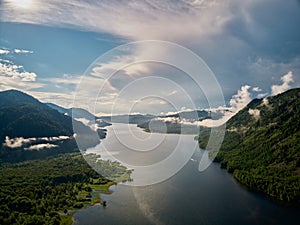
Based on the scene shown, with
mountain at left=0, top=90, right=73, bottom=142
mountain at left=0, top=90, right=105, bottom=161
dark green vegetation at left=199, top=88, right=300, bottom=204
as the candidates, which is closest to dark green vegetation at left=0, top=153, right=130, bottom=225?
dark green vegetation at left=199, top=88, right=300, bottom=204

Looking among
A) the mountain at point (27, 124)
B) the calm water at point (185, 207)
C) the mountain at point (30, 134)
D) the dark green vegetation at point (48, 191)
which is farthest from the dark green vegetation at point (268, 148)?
the mountain at point (27, 124)

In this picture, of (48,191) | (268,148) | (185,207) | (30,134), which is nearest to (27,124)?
(30,134)

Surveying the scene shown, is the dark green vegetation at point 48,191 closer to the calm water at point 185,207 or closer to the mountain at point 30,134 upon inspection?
the calm water at point 185,207

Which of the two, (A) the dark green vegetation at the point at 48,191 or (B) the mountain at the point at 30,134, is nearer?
(A) the dark green vegetation at the point at 48,191

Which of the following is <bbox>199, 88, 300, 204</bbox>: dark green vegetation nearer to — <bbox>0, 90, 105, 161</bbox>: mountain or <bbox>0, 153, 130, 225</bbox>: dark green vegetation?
<bbox>0, 153, 130, 225</bbox>: dark green vegetation

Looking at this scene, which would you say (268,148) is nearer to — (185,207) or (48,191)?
(185,207)
